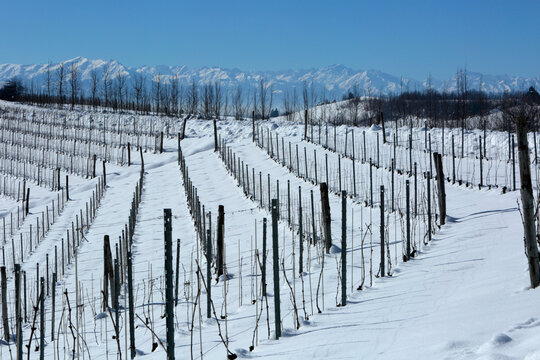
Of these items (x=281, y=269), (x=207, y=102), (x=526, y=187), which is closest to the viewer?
(x=526, y=187)

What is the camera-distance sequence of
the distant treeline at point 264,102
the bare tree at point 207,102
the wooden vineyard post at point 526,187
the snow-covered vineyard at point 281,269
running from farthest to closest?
the bare tree at point 207,102 → the distant treeline at point 264,102 → the wooden vineyard post at point 526,187 → the snow-covered vineyard at point 281,269

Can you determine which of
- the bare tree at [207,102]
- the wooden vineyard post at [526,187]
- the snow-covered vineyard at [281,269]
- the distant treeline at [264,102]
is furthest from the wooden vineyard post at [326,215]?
the bare tree at [207,102]

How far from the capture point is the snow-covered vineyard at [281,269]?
4.23 metres

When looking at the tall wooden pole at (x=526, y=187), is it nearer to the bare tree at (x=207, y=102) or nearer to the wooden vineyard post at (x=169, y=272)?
the wooden vineyard post at (x=169, y=272)

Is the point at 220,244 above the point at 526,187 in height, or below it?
below

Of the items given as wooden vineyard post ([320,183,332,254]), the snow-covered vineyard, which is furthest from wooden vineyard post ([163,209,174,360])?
wooden vineyard post ([320,183,332,254])

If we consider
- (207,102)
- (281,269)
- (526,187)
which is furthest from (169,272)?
(207,102)

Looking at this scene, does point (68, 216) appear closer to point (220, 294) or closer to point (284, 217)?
point (284, 217)

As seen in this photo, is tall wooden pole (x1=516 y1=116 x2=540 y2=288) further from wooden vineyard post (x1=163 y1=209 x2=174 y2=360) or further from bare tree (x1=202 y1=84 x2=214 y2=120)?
bare tree (x1=202 y1=84 x2=214 y2=120)

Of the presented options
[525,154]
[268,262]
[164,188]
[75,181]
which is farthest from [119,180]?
[525,154]

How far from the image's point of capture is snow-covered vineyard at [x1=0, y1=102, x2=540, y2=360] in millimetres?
4234

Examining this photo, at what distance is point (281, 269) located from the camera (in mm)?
8406

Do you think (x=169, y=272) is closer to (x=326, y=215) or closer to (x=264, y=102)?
(x=326, y=215)

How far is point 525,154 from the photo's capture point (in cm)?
473
